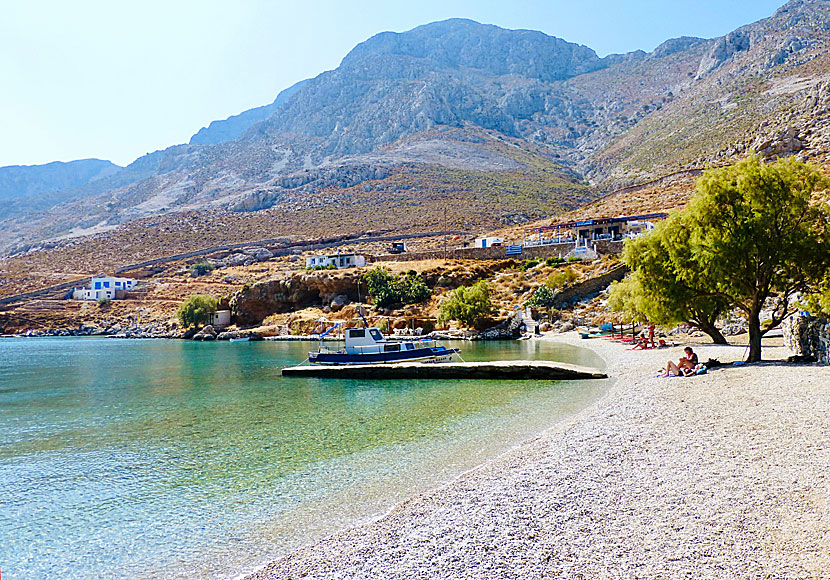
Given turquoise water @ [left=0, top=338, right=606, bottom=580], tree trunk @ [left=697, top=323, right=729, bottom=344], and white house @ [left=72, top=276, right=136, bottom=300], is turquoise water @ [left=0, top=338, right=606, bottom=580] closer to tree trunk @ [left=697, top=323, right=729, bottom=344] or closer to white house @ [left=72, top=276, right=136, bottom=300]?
tree trunk @ [left=697, top=323, right=729, bottom=344]

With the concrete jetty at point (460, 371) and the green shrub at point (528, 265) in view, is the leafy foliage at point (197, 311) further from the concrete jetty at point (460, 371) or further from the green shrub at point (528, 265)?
the concrete jetty at point (460, 371)

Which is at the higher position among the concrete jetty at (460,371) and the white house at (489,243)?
the white house at (489,243)

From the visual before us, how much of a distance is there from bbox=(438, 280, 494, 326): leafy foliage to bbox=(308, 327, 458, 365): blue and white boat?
72.8ft

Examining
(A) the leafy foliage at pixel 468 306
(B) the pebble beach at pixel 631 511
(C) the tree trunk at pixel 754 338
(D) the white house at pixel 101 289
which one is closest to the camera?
(B) the pebble beach at pixel 631 511

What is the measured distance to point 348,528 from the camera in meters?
8.61

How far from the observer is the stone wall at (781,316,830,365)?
1792cm

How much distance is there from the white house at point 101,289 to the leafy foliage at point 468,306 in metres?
62.4

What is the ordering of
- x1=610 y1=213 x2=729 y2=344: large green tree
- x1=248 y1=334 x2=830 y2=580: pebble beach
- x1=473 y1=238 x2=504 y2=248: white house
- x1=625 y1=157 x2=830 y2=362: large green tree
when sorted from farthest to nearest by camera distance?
x1=473 y1=238 x2=504 y2=248: white house → x1=610 y1=213 x2=729 y2=344: large green tree → x1=625 y1=157 x2=830 y2=362: large green tree → x1=248 y1=334 x2=830 y2=580: pebble beach

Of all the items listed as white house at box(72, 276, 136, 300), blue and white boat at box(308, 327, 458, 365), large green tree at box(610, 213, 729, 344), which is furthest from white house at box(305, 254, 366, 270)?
large green tree at box(610, 213, 729, 344)

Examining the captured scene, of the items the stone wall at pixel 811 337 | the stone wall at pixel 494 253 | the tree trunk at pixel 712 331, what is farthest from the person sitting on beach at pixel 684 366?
the stone wall at pixel 494 253

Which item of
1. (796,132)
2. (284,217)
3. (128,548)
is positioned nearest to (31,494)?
(128,548)

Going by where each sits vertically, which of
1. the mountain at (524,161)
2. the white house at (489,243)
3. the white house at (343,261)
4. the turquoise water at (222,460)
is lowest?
the turquoise water at (222,460)

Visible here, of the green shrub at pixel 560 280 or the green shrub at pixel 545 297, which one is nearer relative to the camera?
the green shrub at pixel 560 280

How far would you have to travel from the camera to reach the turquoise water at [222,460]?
341 inches
